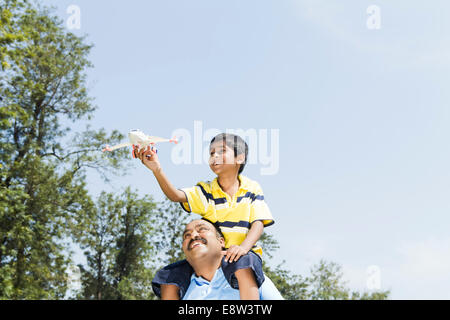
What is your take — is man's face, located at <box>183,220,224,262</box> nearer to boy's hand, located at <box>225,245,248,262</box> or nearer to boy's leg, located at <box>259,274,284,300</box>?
boy's hand, located at <box>225,245,248,262</box>

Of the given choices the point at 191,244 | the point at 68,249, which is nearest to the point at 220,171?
the point at 191,244

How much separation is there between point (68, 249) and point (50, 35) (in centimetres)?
845

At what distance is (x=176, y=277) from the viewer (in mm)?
3477

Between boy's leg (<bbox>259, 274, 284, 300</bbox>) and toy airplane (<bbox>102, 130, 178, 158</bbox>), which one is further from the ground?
toy airplane (<bbox>102, 130, 178, 158</bbox>)

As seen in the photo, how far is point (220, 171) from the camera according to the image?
12.5 ft

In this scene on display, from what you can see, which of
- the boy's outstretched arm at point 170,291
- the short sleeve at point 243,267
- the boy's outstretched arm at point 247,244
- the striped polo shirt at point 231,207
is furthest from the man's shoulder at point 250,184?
the boy's outstretched arm at point 170,291

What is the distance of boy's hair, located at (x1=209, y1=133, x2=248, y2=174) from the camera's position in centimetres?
389

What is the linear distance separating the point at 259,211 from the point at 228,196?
0.27 m

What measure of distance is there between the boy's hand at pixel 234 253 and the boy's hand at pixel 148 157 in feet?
2.68

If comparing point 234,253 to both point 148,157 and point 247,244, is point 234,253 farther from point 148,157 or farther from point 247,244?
point 148,157

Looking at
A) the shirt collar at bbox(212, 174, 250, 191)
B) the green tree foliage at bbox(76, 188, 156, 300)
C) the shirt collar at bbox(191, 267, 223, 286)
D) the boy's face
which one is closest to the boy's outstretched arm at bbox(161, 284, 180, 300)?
the shirt collar at bbox(191, 267, 223, 286)

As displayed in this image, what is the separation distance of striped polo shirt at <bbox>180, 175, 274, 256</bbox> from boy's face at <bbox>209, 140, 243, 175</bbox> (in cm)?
14

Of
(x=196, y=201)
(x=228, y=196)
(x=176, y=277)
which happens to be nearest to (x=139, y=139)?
(x=196, y=201)
